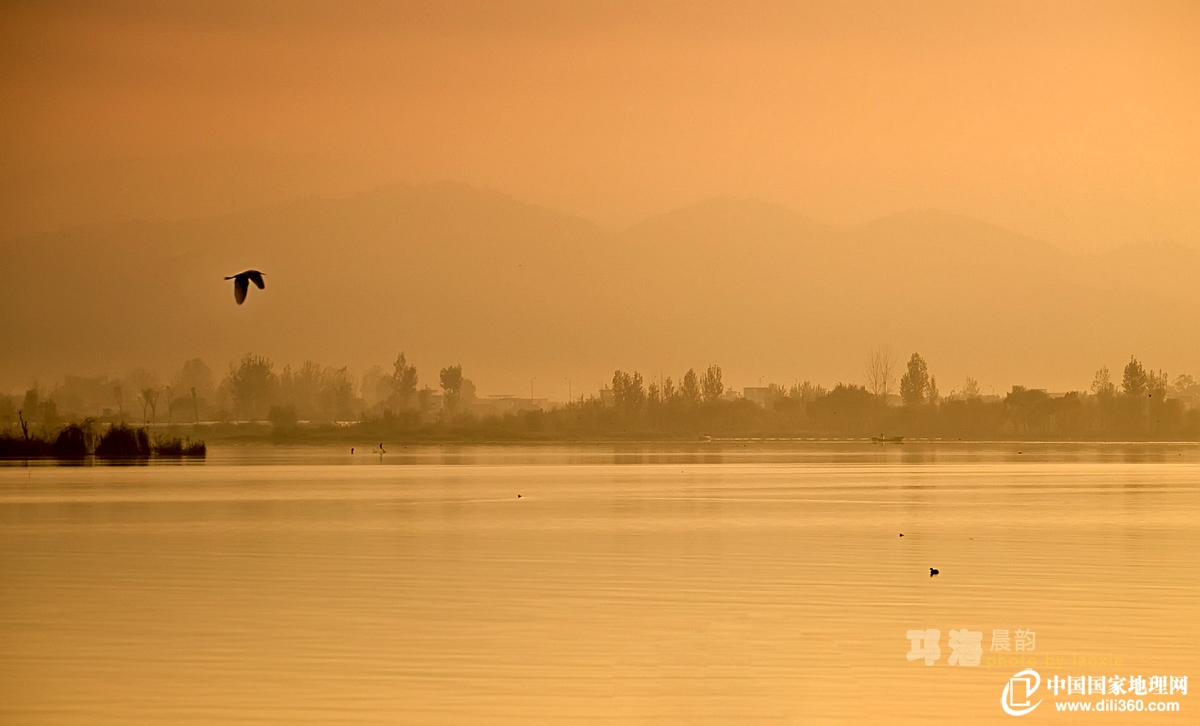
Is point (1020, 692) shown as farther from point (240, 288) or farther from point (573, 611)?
point (240, 288)

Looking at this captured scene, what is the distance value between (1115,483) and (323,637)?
183 feet

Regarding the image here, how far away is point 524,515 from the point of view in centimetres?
4500

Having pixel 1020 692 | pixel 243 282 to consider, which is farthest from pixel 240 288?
pixel 1020 692

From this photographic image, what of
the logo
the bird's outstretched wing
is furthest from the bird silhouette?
the logo

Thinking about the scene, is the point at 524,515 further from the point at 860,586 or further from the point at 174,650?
the point at 174,650

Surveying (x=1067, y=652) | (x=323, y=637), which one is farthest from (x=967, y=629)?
(x=323, y=637)

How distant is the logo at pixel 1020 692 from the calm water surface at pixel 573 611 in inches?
5.7

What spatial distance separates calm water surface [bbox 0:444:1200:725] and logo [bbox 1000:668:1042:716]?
146 millimetres

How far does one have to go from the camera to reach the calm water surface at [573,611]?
15203 mm

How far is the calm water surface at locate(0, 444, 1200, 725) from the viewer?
15203 mm

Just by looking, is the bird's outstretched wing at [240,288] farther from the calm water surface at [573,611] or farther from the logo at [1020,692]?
the logo at [1020,692]

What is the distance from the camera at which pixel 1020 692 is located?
15.6 metres

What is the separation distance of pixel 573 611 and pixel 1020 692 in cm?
794

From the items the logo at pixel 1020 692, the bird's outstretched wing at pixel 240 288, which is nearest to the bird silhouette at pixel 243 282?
the bird's outstretched wing at pixel 240 288
